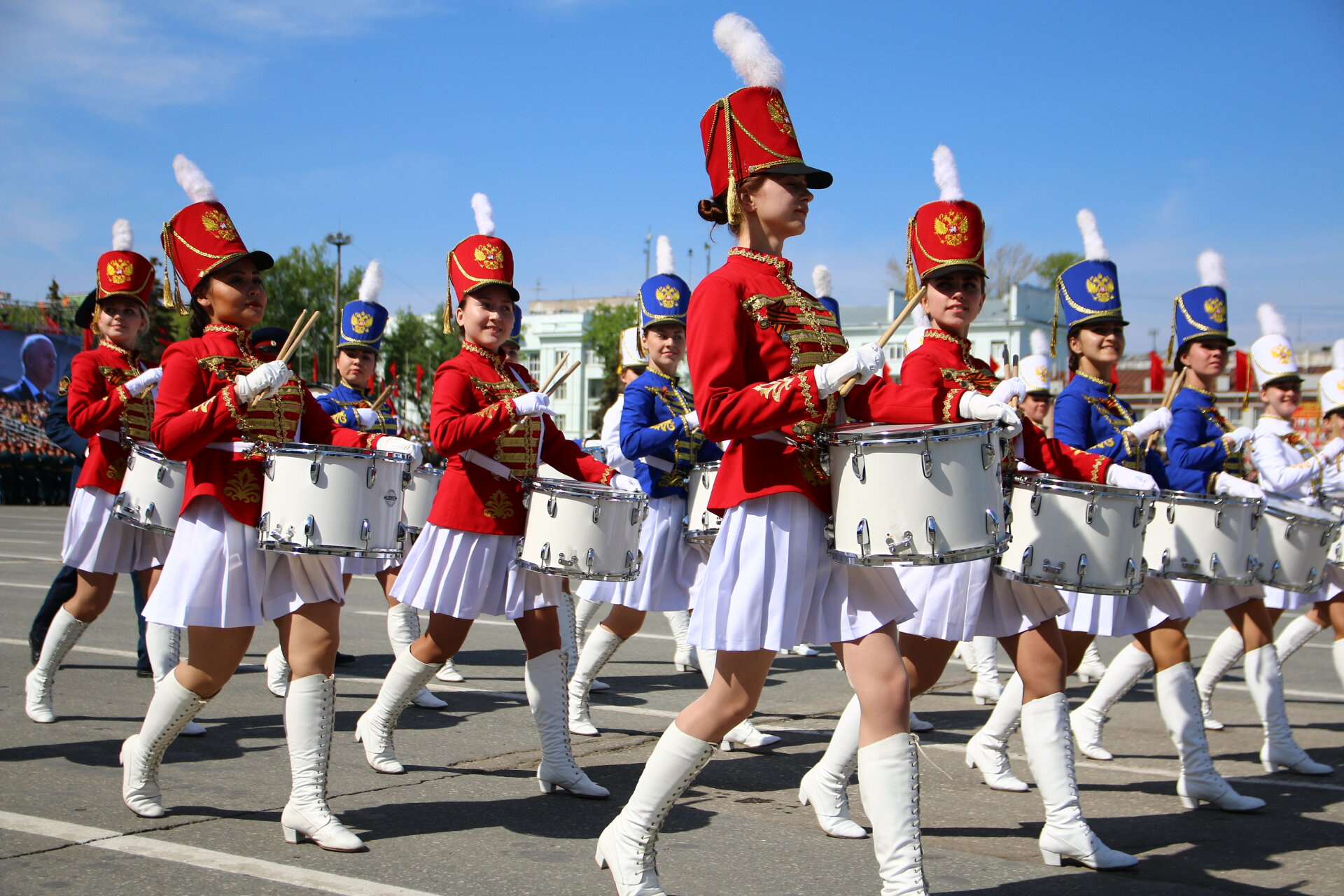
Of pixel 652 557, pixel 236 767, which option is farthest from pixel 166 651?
pixel 652 557

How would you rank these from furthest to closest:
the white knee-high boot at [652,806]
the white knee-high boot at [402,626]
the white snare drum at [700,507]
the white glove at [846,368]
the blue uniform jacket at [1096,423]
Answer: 1. the white knee-high boot at [402,626]
2. the white snare drum at [700,507]
3. the blue uniform jacket at [1096,423]
4. the white knee-high boot at [652,806]
5. the white glove at [846,368]

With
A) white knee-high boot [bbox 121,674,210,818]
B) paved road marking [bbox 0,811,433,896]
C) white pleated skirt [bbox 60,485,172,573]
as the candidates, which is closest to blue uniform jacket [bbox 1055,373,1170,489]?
paved road marking [bbox 0,811,433,896]

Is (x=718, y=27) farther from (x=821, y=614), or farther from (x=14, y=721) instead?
(x=14, y=721)

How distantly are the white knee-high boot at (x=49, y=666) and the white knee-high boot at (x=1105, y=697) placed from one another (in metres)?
5.56

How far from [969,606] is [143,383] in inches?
194

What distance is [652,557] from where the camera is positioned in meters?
7.46

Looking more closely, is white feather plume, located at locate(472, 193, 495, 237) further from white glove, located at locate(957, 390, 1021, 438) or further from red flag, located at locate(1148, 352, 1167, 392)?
red flag, located at locate(1148, 352, 1167, 392)

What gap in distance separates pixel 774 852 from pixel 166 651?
4032 millimetres

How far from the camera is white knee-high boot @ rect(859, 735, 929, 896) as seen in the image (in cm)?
360

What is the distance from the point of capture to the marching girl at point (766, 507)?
3.81 metres

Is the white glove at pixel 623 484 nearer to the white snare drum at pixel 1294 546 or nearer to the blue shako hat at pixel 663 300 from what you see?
the blue shako hat at pixel 663 300

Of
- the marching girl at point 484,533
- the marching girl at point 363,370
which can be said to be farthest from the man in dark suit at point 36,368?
the marching girl at point 484,533

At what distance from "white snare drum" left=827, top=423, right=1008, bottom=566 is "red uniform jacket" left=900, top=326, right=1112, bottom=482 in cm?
105

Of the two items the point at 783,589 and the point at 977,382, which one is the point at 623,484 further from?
the point at 783,589
